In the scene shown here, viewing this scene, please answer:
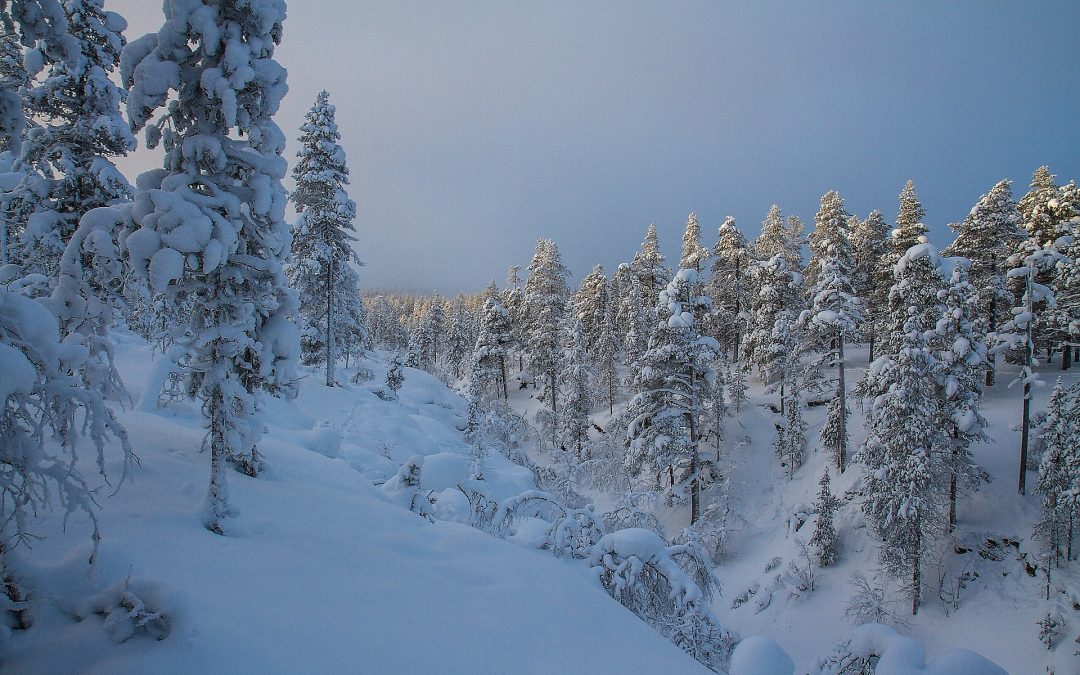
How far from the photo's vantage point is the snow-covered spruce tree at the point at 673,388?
22062 mm

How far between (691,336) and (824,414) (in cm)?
1706

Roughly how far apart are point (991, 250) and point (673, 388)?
25.6 metres

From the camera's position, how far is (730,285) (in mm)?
40719

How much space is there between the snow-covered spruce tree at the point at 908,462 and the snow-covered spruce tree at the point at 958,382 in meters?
2.26

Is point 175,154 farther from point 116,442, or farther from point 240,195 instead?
point 116,442

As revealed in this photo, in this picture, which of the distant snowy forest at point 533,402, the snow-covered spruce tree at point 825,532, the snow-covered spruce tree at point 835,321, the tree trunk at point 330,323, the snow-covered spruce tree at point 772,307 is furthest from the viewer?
the snow-covered spruce tree at point 772,307

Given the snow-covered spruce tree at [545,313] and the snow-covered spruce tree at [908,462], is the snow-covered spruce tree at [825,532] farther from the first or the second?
the snow-covered spruce tree at [545,313]

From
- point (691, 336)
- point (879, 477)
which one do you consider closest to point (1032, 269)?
point (879, 477)

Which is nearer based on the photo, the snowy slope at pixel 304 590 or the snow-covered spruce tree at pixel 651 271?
the snowy slope at pixel 304 590

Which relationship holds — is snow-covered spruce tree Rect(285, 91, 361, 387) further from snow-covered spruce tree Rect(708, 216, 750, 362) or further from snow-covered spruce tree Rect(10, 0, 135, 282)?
snow-covered spruce tree Rect(708, 216, 750, 362)

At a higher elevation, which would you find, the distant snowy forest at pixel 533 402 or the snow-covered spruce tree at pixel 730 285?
the snow-covered spruce tree at pixel 730 285

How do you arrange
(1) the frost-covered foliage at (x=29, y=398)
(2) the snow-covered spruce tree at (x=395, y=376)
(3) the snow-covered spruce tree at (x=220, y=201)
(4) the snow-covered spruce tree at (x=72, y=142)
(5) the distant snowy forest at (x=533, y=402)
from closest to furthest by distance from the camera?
1. (1) the frost-covered foliage at (x=29, y=398)
2. (5) the distant snowy forest at (x=533, y=402)
3. (3) the snow-covered spruce tree at (x=220, y=201)
4. (4) the snow-covered spruce tree at (x=72, y=142)
5. (2) the snow-covered spruce tree at (x=395, y=376)

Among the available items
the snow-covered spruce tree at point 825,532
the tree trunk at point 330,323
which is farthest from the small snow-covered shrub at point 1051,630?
the tree trunk at point 330,323

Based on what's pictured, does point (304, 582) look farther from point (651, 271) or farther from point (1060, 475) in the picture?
point (651, 271)
